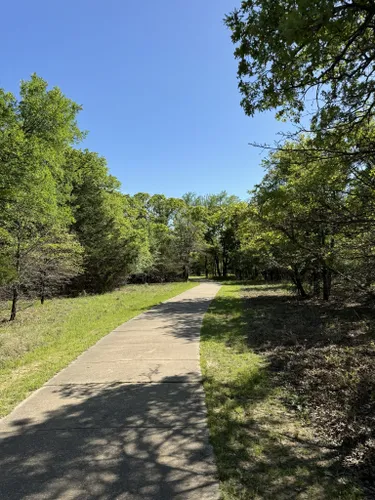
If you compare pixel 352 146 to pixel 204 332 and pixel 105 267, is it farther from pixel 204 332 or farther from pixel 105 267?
pixel 105 267

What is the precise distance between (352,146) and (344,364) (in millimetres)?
3496

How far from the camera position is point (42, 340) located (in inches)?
321

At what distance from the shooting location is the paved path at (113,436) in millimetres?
2562

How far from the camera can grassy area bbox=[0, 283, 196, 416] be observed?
4.98 metres

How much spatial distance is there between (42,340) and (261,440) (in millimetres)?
6738

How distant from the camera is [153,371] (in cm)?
525

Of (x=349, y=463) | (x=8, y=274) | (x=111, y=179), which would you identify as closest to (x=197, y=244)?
(x=111, y=179)

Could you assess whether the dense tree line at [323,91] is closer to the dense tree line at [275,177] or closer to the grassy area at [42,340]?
the dense tree line at [275,177]

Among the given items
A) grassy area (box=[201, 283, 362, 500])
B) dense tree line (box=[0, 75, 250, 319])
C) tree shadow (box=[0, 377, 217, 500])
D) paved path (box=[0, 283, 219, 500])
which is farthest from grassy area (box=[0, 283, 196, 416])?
grassy area (box=[201, 283, 362, 500])

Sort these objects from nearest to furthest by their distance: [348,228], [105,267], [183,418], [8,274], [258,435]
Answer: [258,435], [183,418], [348,228], [8,274], [105,267]

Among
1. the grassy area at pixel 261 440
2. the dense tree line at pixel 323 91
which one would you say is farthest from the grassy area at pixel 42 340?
the dense tree line at pixel 323 91

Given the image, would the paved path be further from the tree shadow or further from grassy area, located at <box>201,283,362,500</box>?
grassy area, located at <box>201,283,362,500</box>

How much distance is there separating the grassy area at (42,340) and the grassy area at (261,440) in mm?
2726

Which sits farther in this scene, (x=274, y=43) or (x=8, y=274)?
(x=8, y=274)
